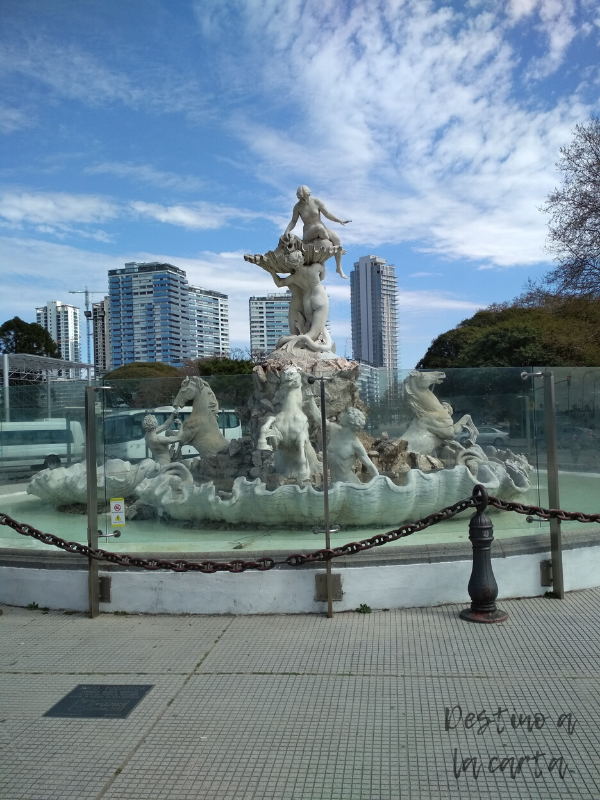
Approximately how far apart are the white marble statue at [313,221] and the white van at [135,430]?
4078mm

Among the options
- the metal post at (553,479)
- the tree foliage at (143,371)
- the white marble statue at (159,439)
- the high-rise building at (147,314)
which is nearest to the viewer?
→ the metal post at (553,479)

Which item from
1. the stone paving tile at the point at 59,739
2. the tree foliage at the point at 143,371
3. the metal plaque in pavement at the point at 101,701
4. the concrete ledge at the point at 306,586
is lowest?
the stone paving tile at the point at 59,739

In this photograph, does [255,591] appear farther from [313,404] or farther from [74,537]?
[313,404]

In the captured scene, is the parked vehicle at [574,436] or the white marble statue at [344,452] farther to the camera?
the white marble statue at [344,452]

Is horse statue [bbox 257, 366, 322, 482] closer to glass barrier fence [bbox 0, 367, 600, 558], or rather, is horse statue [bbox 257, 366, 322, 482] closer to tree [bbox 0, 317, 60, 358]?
glass barrier fence [bbox 0, 367, 600, 558]

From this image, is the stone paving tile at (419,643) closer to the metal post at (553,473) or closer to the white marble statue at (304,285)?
the metal post at (553,473)

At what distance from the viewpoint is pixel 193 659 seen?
4.89 meters

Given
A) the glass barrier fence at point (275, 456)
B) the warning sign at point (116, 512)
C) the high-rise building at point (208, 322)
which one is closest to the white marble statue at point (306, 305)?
the glass barrier fence at point (275, 456)

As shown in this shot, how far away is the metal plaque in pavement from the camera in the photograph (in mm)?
4121

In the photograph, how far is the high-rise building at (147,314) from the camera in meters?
69.9

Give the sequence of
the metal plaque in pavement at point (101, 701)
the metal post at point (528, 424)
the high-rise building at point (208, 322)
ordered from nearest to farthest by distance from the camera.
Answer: the metal plaque in pavement at point (101, 701) → the metal post at point (528, 424) → the high-rise building at point (208, 322)

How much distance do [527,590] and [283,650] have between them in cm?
240

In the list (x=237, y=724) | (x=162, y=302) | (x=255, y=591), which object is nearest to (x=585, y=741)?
(x=237, y=724)

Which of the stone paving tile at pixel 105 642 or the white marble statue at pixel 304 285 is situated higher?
the white marble statue at pixel 304 285
